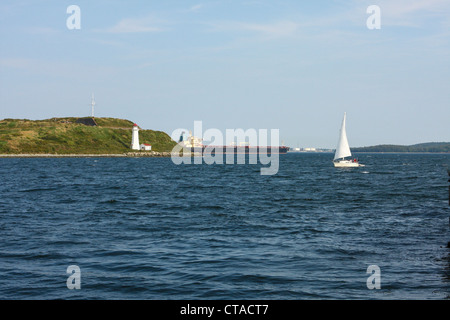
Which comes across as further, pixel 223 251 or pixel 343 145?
pixel 343 145

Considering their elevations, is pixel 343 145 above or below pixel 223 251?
above

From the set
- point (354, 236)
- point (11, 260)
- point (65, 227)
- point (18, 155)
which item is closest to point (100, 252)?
point (11, 260)

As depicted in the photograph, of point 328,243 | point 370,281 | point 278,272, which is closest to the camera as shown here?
point 370,281

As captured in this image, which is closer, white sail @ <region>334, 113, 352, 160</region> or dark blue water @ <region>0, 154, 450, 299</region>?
dark blue water @ <region>0, 154, 450, 299</region>

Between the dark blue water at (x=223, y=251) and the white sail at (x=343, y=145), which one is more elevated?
the white sail at (x=343, y=145)

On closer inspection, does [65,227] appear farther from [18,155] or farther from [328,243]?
[18,155]

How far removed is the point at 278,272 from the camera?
17.3 m

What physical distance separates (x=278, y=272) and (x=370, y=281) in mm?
3415

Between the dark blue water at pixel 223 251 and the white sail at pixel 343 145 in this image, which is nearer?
the dark blue water at pixel 223 251

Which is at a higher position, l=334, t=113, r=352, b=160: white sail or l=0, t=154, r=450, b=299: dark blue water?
l=334, t=113, r=352, b=160: white sail

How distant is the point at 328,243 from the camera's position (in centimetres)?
2248
